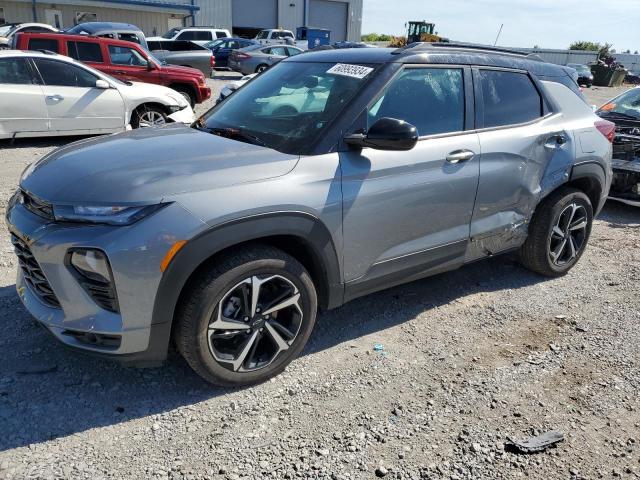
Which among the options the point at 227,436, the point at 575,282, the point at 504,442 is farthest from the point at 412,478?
the point at 575,282

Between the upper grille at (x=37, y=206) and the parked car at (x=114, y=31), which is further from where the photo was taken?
the parked car at (x=114, y=31)

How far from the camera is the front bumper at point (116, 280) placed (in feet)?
7.95

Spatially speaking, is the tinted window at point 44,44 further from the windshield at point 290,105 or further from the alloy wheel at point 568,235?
the alloy wheel at point 568,235

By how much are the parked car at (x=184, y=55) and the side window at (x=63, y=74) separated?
9.51 metres

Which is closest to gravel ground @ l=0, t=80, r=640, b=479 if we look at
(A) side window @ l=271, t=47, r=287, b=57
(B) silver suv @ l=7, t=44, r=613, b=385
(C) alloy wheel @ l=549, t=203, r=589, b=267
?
(B) silver suv @ l=7, t=44, r=613, b=385

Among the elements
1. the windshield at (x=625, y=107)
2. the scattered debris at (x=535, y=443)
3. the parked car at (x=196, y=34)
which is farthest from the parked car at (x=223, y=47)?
the scattered debris at (x=535, y=443)

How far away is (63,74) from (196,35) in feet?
67.6

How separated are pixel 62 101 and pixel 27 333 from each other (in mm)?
6241

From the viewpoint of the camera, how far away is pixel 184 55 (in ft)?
60.7

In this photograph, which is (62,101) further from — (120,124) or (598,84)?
(598,84)

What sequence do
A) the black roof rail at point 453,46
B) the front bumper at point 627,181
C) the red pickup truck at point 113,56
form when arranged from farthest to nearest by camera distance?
1. the red pickup truck at point 113,56
2. the front bumper at point 627,181
3. the black roof rail at point 453,46

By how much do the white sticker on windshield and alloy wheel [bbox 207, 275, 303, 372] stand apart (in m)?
1.37

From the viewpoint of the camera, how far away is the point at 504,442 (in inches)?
106

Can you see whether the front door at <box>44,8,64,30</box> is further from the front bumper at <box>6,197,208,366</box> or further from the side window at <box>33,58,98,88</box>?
the front bumper at <box>6,197,208,366</box>
